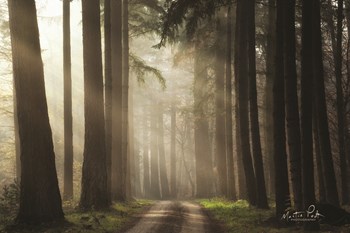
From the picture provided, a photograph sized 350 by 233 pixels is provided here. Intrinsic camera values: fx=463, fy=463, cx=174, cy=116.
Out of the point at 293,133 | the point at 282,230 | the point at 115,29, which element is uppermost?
the point at 115,29

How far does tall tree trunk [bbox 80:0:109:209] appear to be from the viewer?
15.6 meters

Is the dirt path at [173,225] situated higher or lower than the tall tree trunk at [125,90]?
lower

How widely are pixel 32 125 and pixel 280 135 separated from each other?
6.23 meters

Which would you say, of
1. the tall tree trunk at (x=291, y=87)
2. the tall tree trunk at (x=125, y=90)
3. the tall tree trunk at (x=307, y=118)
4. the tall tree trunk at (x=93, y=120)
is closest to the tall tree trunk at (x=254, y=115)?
the tall tree trunk at (x=291, y=87)

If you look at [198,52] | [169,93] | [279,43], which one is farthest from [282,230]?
[169,93]

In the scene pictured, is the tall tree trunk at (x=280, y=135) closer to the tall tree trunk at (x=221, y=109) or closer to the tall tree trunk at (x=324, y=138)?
the tall tree trunk at (x=324, y=138)

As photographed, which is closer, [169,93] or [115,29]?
[115,29]

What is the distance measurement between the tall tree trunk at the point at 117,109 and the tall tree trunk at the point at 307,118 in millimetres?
11042

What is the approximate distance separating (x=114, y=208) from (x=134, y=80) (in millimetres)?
27088

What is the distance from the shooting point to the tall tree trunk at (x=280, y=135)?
11555 millimetres

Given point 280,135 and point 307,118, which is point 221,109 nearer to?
point 280,135

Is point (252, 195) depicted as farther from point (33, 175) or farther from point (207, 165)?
point (207, 165)

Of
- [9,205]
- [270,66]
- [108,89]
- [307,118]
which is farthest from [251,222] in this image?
[270,66]

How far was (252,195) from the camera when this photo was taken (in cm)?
1734
